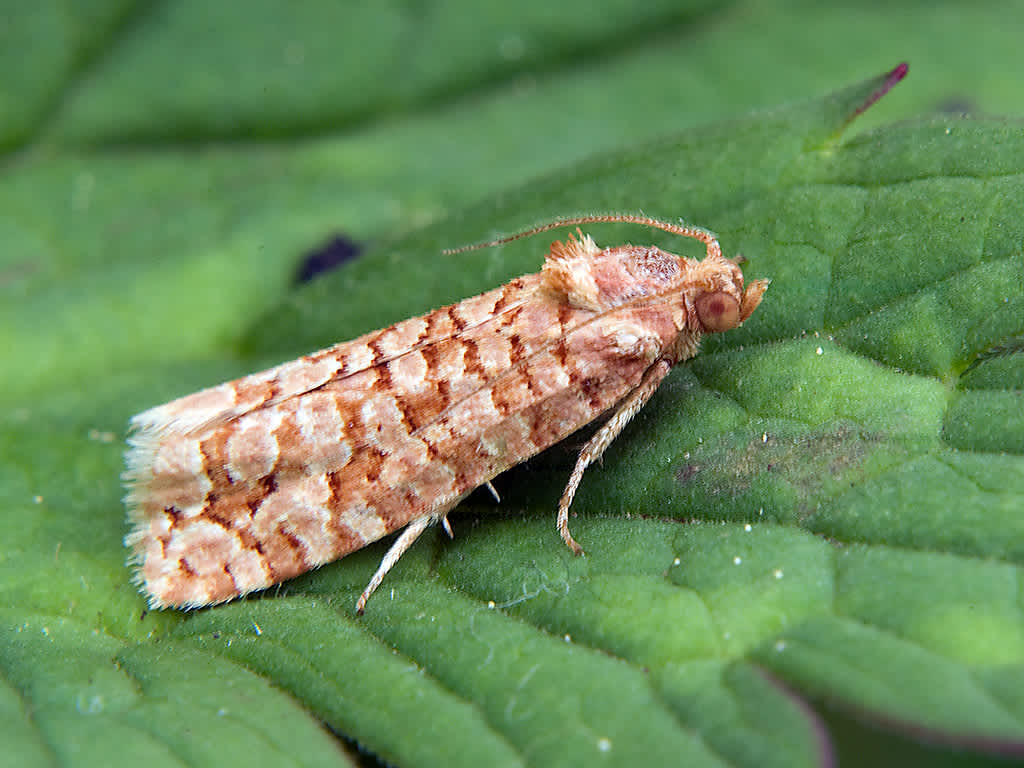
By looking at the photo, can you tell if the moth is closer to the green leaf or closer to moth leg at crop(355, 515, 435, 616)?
moth leg at crop(355, 515, 435, 616)

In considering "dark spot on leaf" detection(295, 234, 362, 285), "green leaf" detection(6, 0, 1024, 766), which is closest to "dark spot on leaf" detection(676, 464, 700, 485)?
"green leaf" detection(6, 0, 1024, 766)

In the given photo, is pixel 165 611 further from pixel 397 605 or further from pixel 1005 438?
pixel 1005 438

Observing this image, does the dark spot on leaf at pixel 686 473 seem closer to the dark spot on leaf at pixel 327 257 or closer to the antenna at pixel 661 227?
the antenna at pixel 661 227

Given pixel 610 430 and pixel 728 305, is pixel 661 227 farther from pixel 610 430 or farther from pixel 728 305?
pixel 610 430

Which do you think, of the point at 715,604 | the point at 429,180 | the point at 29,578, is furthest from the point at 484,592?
the point at 429,180

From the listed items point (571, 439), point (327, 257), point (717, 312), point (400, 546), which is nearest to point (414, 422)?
point (400, 546)

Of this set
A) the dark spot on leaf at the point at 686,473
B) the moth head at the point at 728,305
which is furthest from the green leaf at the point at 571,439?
the moth head at the point at 728,305
